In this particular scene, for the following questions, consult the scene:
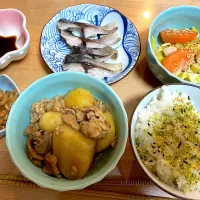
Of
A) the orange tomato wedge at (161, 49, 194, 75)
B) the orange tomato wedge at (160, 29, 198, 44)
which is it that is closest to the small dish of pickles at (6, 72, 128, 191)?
the orange tomato wedge at (161, 49, 194, 75)

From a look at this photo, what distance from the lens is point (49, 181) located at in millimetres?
912

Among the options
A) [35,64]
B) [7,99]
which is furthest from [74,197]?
[35,64]

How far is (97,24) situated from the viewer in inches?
62.3

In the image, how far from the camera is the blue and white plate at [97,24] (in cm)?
139

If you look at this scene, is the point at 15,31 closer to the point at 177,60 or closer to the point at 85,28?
the point at 85,28

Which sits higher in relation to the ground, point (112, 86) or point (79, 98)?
point (79, 98)

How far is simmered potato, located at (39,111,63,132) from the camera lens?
97cm

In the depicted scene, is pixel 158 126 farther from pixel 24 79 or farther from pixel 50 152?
pixel 24 79

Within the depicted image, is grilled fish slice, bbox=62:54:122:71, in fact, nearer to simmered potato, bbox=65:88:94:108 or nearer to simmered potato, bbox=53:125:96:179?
simmered potato, bbox=65:88:94:108

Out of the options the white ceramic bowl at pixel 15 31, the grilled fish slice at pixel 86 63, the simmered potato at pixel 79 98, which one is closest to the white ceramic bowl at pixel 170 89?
the simmered potato at pixel 79 98

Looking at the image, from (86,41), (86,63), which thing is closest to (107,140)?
(86,63)

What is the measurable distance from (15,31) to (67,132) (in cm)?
82

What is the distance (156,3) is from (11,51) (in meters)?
0.85

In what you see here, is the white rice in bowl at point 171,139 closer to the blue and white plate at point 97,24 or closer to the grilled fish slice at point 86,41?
the blue and white plate at point 97,24
